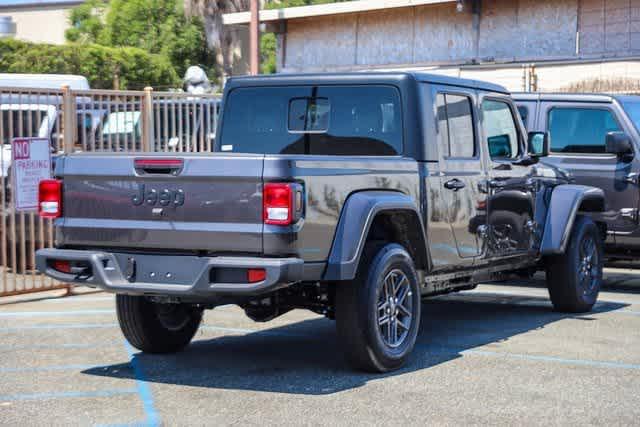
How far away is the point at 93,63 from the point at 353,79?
35534 mm

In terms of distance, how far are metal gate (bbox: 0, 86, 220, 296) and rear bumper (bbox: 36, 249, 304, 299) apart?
4.14 m

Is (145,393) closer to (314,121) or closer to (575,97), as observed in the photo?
(314,121)

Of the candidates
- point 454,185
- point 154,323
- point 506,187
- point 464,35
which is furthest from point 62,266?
point 464,35

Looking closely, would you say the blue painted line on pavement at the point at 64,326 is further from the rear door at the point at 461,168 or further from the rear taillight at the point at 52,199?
the rear door at the point at 461,168

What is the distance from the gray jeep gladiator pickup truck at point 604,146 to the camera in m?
12.1

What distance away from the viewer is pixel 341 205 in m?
7.25

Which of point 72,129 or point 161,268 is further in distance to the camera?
point 72,129

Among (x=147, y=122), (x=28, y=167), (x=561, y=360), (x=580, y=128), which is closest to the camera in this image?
(x=561, y=360)

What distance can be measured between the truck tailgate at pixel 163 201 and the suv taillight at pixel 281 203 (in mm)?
53

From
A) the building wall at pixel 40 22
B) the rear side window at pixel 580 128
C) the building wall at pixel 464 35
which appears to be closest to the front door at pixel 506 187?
the rear side window at pixel 580 128

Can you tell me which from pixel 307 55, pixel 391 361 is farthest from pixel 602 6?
pixel 391 361

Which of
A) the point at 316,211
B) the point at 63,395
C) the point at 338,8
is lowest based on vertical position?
the point at 63,395

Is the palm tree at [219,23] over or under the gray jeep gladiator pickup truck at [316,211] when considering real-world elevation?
over

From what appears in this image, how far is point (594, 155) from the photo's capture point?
12312 mm
